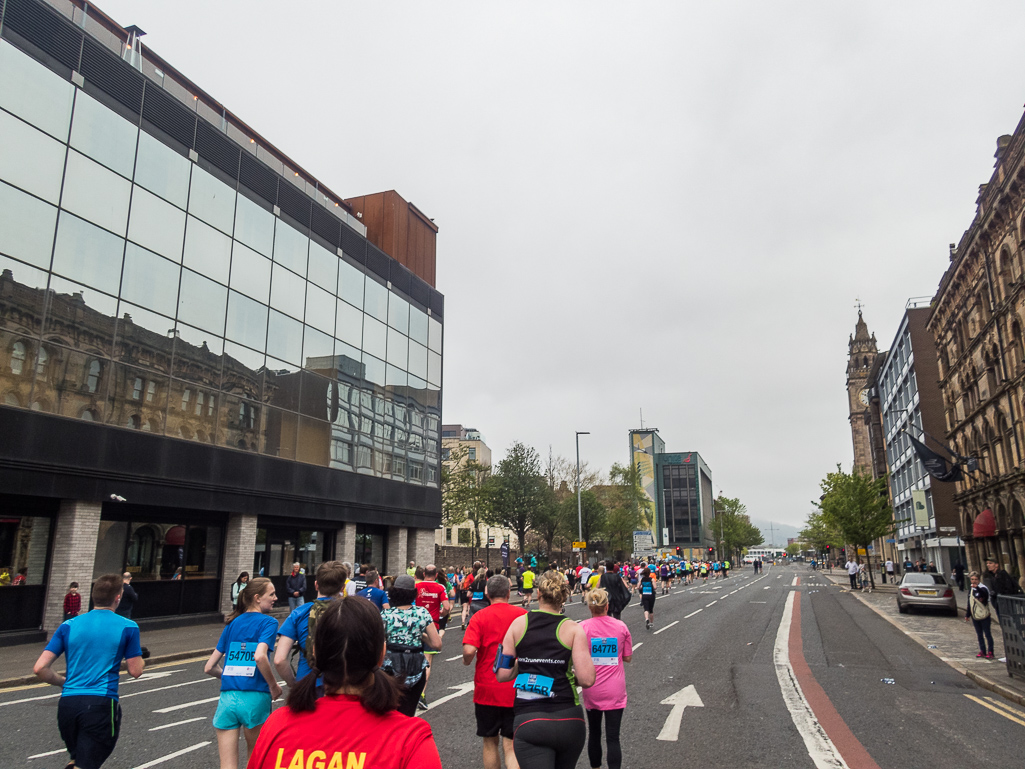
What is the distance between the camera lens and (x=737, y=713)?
29.4 ft

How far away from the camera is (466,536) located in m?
79.4

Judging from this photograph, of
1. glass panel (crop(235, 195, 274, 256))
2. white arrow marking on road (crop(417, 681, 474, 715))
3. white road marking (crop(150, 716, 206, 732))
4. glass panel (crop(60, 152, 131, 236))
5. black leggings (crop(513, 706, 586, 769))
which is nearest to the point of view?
black leggings (crop(513, 706, 586, 769))

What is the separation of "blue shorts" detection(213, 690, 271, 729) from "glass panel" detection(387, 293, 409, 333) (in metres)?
28.2

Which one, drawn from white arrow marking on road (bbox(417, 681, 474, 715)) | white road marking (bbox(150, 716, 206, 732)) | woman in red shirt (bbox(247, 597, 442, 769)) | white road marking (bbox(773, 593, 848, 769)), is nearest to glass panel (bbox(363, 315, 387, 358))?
white arrow marking on road (bbox(417, 681, 474, 715))

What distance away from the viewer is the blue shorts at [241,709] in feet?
16.8

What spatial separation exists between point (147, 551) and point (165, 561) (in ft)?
2.52

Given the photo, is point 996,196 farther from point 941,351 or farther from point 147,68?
point 147,68

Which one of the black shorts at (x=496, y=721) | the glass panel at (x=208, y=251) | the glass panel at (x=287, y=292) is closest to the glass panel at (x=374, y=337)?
the glass panel at (x=287, y=292)

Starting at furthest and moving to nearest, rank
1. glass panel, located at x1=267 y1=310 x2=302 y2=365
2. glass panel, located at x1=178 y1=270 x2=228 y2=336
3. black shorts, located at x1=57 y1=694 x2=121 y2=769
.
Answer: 1. glass panel, located at x1=267 y1=310 x2=302 y2=365
2. glass panel, located at x1=178 y1=270 x2=228 y2=336
3. black shorts, located at x1=57 y1=694 x2=121 y2=769

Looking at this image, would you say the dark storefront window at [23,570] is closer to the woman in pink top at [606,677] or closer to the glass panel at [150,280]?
the glass panel at [150,280]

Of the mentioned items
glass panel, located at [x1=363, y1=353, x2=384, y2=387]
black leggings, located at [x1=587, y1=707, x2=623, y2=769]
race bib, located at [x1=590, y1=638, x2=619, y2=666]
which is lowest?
black leggings, located at [x1=587, y1=707, x2=623, y2=769]

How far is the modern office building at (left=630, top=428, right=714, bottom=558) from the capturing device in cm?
12988

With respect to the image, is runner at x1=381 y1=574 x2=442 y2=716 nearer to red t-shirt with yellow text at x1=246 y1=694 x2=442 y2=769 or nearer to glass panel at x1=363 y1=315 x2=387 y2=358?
red t-shirt with yellow text at x1=246 y1=694 x2=442 y2=769

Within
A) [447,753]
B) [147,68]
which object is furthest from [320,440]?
[447,753]
